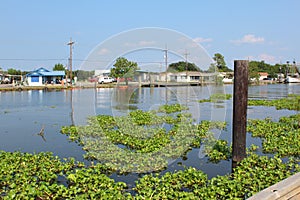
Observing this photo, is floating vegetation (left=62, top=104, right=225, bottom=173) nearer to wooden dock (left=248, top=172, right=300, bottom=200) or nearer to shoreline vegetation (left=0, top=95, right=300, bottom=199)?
shoreline vegetation (left=0, top=95, right=300, bottom=199)

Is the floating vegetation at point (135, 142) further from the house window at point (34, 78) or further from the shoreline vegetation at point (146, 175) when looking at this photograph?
the house window at point (34, 78)

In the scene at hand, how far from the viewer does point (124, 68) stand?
8.72 meters

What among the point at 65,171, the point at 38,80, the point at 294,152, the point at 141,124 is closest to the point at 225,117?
the point at 141,124

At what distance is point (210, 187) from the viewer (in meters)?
5.89

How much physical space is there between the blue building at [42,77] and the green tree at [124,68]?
166ft

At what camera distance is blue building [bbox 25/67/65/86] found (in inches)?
2207

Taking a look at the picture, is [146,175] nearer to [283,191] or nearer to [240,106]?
[240,106]

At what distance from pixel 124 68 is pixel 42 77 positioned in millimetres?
53252

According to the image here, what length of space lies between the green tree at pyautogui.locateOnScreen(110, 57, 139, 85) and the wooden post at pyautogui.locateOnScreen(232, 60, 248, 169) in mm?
2700

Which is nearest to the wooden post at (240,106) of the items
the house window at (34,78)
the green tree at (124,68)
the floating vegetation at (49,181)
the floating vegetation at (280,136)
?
the floating vegetation at (280,136)

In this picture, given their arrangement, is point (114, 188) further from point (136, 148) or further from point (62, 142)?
point (62, 142)

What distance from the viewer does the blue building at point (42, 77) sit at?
56062 mm

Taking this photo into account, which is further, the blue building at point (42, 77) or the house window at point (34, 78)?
the house window at point (34, 78)

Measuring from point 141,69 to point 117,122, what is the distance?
21.8 ft
